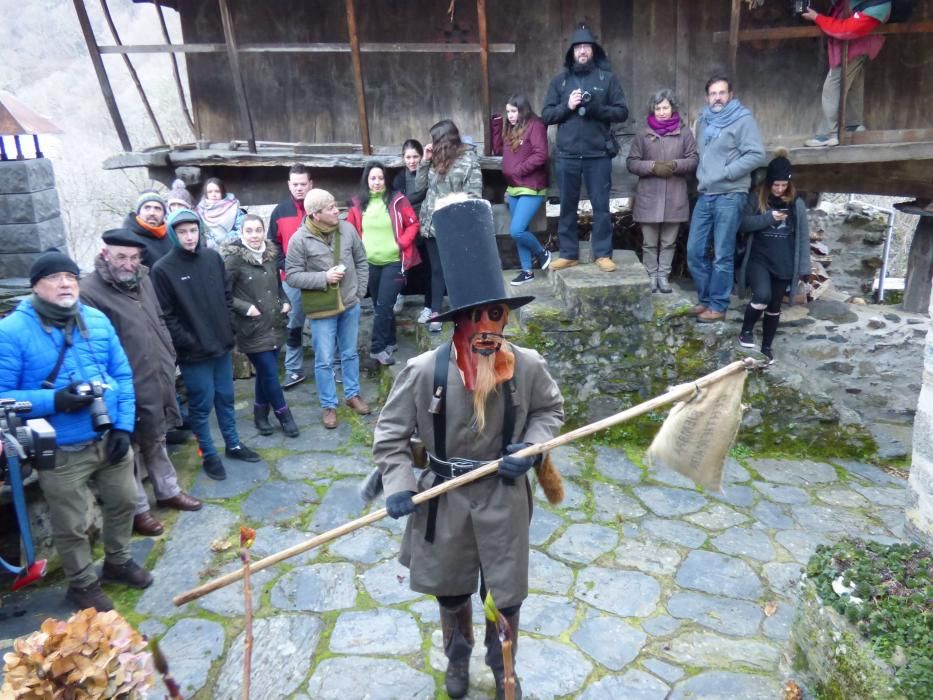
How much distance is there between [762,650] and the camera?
4449 mm

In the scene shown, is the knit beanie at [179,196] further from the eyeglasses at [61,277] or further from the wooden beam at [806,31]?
the wooden beam at [806,31]

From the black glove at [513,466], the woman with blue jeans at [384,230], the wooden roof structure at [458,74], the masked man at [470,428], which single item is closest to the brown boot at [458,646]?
the masked man at [470,428]

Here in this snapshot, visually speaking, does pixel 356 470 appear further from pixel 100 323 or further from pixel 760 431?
pixel 760 431

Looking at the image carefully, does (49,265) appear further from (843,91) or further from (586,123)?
(843,91)

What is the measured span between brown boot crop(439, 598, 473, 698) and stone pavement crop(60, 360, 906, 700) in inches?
4.7

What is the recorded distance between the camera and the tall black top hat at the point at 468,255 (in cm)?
340

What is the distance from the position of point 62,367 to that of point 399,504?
2309 millimetres

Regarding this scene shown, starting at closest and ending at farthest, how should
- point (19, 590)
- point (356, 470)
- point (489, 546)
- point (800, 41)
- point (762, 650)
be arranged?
1. point (489, 546)
2. point (762, 650)
3. point (19, 590)
4. point (356, 470)
5. point (800, 41)

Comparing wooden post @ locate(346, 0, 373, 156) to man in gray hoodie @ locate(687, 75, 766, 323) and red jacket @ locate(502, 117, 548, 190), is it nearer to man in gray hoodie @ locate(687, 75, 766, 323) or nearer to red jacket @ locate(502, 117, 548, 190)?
red jacket @ locate(502, 117, 548, 190)

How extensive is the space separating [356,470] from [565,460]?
68.7 inches

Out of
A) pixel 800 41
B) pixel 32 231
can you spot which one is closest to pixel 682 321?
pixel 800 41

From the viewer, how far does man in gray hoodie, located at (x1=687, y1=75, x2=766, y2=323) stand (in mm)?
7027

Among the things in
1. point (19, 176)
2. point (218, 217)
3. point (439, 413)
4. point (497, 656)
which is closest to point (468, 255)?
point (439, 413)

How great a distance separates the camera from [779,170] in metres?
7.21
